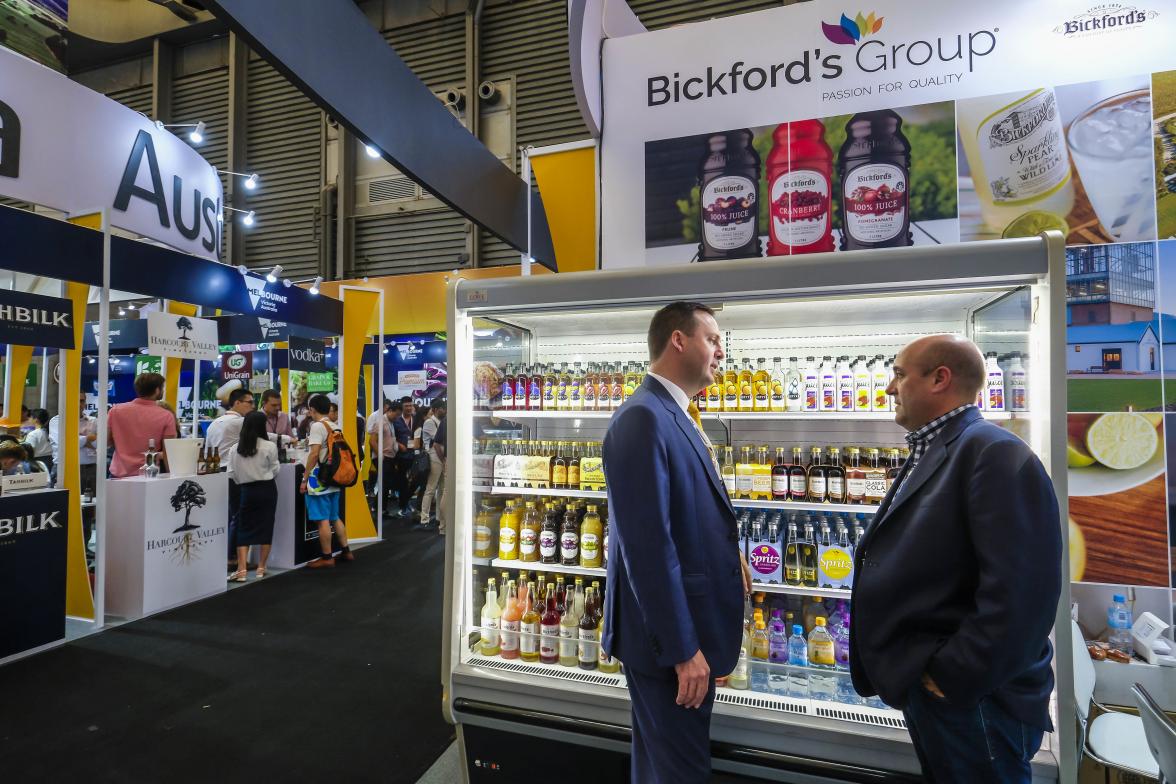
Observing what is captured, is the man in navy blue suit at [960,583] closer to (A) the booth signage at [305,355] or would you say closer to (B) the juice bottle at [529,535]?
(B) the juice bottle at [529,535]

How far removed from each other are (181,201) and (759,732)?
7555 mm

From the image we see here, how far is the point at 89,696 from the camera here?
3.47m

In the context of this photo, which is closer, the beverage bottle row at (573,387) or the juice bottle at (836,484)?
the juice bottle at (836,484)

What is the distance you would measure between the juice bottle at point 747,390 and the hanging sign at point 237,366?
37.0ft

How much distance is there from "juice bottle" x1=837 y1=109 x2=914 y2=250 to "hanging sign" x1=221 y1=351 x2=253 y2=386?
451 inches

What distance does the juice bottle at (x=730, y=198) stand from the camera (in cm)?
316

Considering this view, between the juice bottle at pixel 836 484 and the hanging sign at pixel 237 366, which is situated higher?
the hanging sign at pixel 237 366

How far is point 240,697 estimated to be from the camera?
3.47m

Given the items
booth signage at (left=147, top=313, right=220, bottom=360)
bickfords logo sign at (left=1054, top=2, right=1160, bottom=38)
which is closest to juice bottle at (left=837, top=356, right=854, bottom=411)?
bickfords logo sign at (left=1054, top=2, right=1160, bottom=38)

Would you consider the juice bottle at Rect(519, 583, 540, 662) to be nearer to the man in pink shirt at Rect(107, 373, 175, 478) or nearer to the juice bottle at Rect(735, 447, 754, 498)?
the juice bottle at Rect(735, 447, 754, 498)

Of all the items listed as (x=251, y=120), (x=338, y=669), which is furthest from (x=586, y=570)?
(x=251, y=120)

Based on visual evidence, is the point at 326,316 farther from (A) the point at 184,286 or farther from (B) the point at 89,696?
(B) the point at 89,696

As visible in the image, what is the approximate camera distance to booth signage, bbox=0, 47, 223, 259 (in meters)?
4.91

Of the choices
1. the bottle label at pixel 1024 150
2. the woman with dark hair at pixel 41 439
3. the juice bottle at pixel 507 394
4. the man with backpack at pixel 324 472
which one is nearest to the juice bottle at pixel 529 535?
the juice bottle at pixel 507 394
